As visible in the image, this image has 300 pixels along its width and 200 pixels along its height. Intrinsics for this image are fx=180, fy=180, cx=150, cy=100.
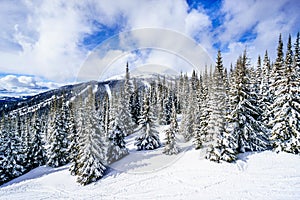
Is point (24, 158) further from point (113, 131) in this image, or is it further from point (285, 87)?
point (285, 87)

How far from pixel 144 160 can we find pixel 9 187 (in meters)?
17.8

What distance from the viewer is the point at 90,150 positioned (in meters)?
21.8

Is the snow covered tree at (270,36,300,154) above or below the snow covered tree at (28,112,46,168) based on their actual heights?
above

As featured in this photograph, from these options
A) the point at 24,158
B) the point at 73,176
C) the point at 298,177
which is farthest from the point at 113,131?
the point at 298,177

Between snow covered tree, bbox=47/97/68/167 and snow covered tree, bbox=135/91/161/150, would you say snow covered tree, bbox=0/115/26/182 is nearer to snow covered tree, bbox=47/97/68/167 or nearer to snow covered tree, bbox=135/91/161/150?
snow covered tree, bbox=47/97/68/167

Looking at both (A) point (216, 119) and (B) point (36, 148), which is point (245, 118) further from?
(B) point (36, 148)

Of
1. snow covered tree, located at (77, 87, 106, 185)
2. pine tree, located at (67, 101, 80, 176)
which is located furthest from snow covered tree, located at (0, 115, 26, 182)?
snow covered tree, located at (77, 87, 106, 185)

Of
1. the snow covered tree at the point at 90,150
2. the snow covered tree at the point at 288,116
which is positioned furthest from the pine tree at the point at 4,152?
the snow covered tree at the point at 288,116

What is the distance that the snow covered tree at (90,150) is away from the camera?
21.2 m

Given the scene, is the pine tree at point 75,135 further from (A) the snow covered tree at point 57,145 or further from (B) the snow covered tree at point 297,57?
(B) the snow covered tree at point 297,57

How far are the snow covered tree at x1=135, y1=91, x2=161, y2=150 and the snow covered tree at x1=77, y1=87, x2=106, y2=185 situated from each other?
972cm

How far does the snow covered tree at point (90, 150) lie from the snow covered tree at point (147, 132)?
9725 mm

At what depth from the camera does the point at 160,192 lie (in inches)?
661

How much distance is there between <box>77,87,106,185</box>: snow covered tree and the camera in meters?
21.2
